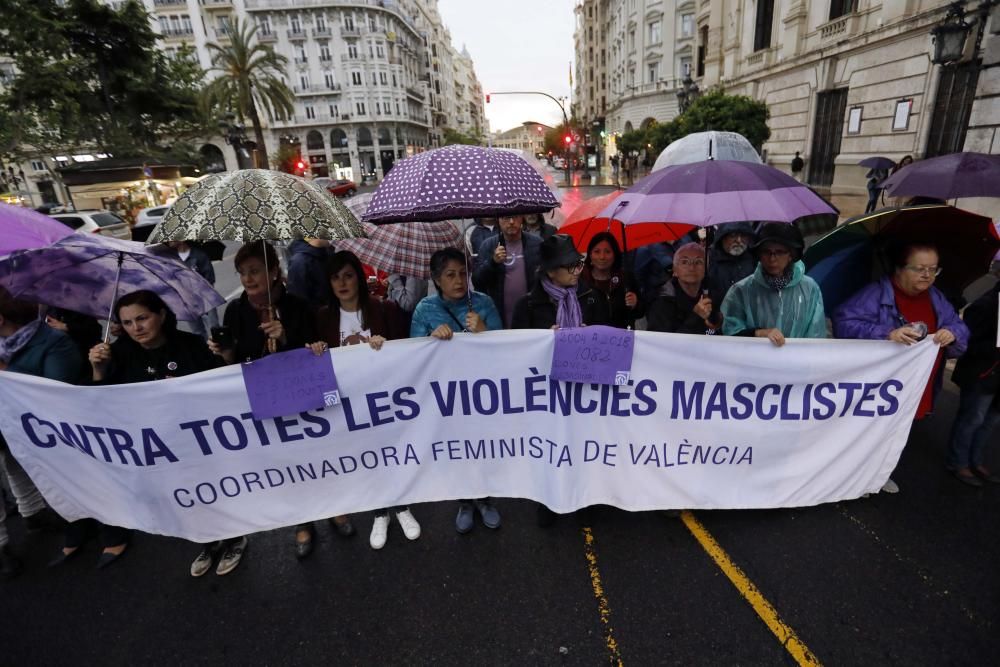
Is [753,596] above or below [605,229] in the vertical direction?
below

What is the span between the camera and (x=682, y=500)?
10.7ft

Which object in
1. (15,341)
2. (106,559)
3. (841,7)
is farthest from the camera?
(841,7)

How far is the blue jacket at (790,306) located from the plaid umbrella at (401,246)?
7.32 feet

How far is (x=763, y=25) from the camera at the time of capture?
80.9 ft

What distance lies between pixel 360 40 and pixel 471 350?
239 feet

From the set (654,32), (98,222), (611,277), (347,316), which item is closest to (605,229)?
(611,277)

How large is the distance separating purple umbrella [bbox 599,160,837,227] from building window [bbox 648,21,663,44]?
48.3 meters

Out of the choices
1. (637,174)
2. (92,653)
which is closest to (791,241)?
(92,653)

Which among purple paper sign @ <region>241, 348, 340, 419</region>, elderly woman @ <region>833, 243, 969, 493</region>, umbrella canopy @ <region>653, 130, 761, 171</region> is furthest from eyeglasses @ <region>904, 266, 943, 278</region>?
purple paper sign @ <region>241, 348, 340, 419</region>

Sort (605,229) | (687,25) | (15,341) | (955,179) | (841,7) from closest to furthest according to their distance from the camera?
(15,341) → (605,229) → (955,179) → (841,7) → (687,25)

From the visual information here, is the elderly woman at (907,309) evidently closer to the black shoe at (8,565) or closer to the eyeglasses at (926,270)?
the eyeglasses at (926,270)

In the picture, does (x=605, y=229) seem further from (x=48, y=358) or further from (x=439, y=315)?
(x=48, y=358)

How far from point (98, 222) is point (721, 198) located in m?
20.9

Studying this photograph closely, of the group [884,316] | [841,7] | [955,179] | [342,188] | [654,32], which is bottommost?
[884,316]
